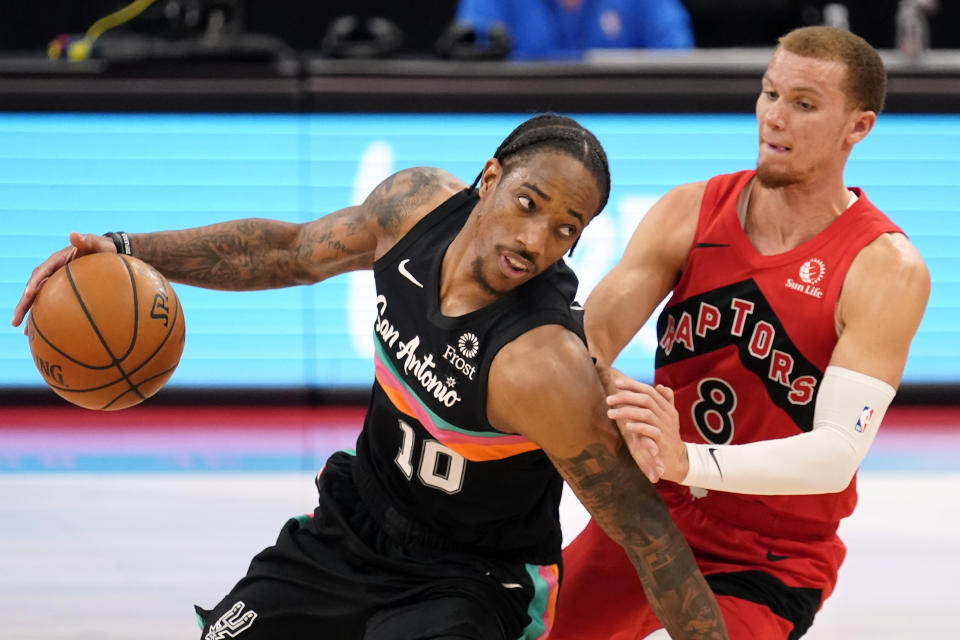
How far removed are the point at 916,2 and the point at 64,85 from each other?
483cm

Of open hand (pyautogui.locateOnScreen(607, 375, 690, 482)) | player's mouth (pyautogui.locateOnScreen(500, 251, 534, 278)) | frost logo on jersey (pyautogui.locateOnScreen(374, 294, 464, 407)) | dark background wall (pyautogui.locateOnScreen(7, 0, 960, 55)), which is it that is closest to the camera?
open hand (pyautogui.locateOnScreen(607, 375, 690, 482))

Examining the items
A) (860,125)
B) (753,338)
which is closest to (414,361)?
(753,338)

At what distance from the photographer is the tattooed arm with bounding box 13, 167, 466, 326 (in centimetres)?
339

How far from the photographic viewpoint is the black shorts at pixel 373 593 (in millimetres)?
3041

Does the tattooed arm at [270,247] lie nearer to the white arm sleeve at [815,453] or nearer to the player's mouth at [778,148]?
the player's mouth at [778,148]

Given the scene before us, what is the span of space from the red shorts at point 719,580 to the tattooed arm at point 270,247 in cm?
112

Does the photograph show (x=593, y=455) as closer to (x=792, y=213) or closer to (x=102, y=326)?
(x=792, y=213)

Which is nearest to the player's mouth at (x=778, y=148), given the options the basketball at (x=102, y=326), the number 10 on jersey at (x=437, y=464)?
the number 10 on jersey at (x=437, y=464)

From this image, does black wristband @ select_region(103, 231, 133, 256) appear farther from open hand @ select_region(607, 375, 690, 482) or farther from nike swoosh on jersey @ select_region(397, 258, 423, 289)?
open hand @ select_region(607, 375, 690, 482)

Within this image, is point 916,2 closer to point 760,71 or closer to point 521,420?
point 760,71

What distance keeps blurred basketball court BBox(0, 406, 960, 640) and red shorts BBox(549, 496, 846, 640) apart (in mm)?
1010

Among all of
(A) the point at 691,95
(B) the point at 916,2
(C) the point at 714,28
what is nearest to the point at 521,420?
(A) the point at 691,95

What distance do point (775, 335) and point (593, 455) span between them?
833mm

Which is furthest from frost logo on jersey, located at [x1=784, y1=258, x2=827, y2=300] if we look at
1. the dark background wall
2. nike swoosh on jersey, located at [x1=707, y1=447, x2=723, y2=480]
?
the dark background wall
